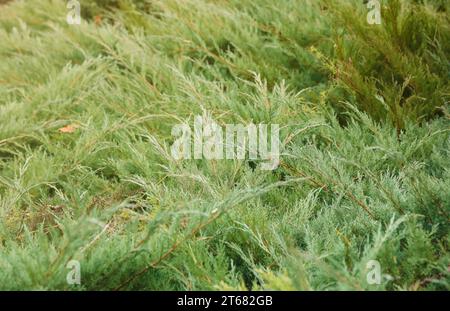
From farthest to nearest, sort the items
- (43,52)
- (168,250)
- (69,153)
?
1. (43,52)
2. (69,153)
3. (168,250)

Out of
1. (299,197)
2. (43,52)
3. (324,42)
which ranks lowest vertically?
(299,197)

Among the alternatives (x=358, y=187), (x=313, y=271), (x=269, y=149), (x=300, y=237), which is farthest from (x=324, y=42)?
(x=313, y=271)

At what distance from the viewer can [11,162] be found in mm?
3049

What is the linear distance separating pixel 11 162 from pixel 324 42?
2.06m

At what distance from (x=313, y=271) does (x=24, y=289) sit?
0.91 m

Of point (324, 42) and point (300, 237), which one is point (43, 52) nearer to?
point (324, 42)

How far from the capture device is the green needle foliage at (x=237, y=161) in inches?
64.8

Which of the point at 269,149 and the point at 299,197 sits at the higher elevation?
the point at 269,149

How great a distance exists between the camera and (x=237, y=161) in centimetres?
245

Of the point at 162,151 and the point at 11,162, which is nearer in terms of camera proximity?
the point at 162,151

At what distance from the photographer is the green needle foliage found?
165 cm

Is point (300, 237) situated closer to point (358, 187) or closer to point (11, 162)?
point (358, 187)
